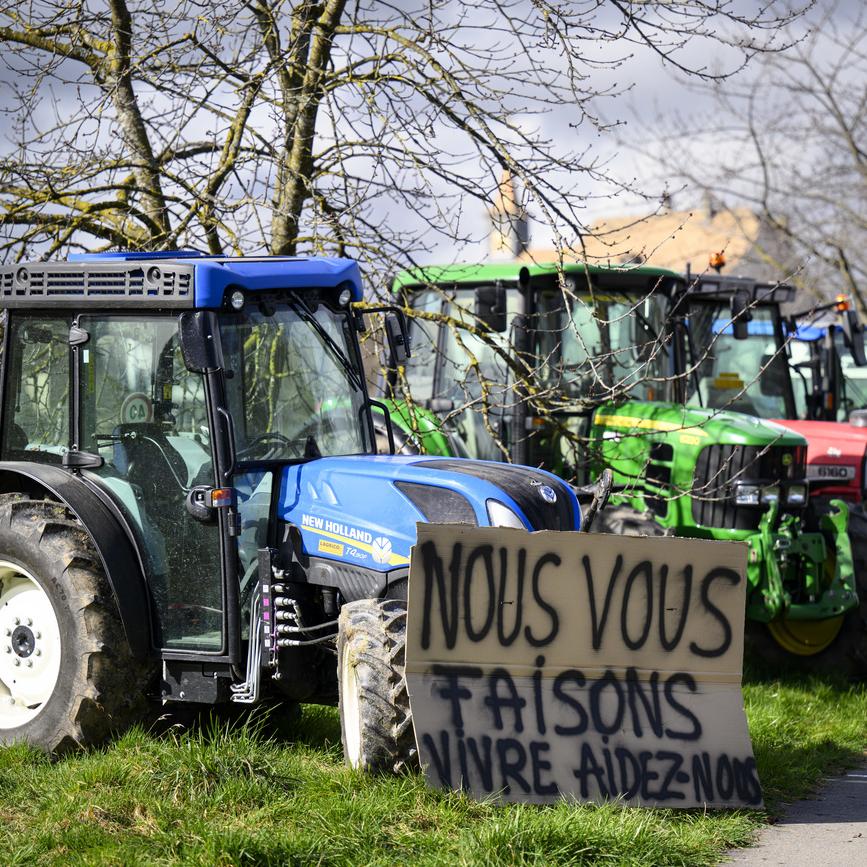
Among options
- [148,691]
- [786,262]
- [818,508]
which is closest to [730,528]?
[818,508]

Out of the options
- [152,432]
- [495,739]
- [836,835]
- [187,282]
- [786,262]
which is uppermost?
[786,262]

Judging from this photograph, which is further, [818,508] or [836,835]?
[818,508]

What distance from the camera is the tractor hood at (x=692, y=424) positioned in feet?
30.5

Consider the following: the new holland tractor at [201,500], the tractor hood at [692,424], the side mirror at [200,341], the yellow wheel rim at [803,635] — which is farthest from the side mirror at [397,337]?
the yellow wheel rim at [803,635]

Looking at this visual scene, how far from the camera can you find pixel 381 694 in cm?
520

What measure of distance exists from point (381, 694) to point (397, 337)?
195 cm

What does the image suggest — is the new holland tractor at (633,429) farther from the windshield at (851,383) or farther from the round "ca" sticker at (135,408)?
the windshield at (851,383)

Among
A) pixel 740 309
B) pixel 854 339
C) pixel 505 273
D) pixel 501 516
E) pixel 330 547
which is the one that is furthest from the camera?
pixel 854 339

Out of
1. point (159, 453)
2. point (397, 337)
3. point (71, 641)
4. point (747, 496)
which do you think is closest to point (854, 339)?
point (747, 496)

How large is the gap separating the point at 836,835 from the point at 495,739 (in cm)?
144

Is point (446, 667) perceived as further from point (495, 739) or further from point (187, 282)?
point (187, 282)

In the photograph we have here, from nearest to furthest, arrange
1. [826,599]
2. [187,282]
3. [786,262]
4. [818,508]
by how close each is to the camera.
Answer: [187,282] < [826,599] < [818,508] < [786,262]

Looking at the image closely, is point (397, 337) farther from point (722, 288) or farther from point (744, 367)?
point (744, 367)

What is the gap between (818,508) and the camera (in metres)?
9.45
